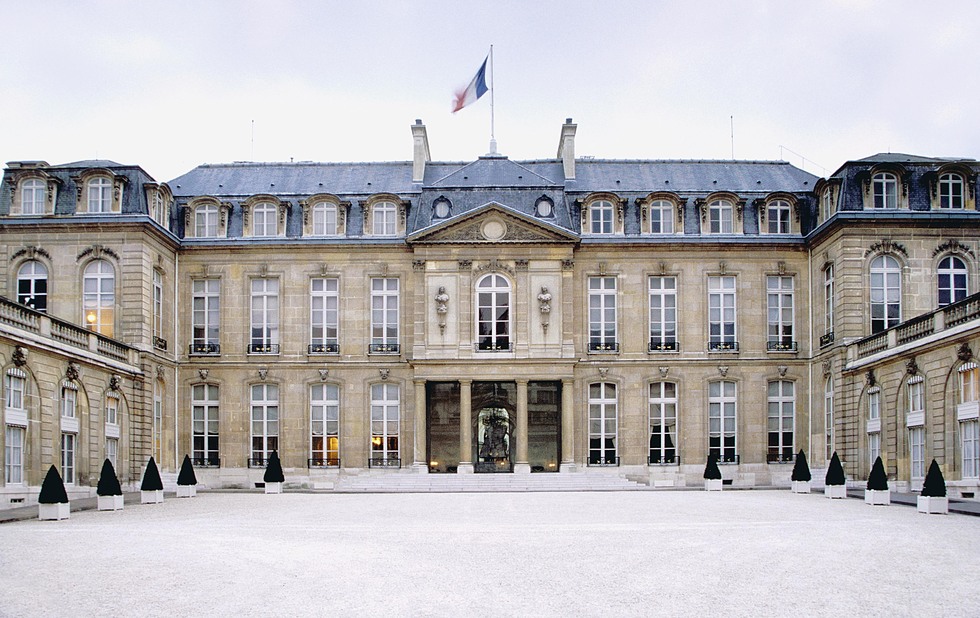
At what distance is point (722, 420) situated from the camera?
1615 inches

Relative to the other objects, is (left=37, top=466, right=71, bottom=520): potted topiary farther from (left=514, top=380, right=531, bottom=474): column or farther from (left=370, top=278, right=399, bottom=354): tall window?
(left=514, top=380, right=531, bottom=474): column

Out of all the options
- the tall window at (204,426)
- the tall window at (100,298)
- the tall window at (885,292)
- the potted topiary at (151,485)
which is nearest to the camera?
the potted topiary at (151,485)

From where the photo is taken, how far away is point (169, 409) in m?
40.2

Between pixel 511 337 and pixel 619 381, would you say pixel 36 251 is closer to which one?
pixel 511 337

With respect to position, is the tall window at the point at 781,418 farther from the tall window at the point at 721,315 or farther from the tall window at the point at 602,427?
the tall window at the point at 602,427

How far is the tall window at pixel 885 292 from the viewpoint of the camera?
37.3 meters

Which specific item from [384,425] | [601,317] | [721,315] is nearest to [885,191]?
[721,315]

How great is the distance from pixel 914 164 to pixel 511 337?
14844mm

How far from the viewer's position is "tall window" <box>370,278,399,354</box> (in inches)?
1626

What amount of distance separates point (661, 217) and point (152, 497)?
20711 mm

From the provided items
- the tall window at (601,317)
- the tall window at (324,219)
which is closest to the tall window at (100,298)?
the tall window at (324,219)

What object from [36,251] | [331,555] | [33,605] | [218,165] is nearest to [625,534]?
[331,555]

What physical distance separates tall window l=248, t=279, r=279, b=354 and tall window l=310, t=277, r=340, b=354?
51.8 inches

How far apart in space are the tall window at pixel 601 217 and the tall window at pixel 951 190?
1133 cm
